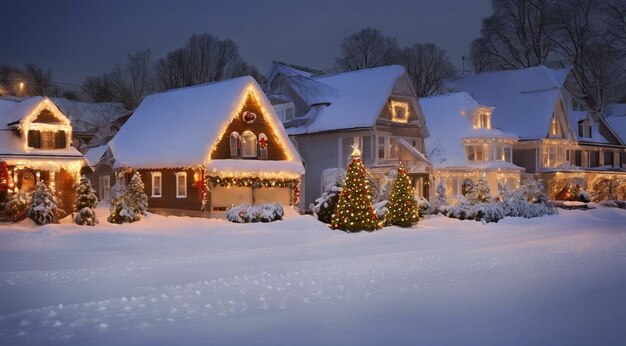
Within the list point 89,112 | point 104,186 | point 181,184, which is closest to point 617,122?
point 181,184

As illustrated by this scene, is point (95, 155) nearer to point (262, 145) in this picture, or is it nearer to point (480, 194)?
point (262, 145)

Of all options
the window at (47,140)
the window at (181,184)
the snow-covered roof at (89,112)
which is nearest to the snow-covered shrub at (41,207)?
the window at (47,140)

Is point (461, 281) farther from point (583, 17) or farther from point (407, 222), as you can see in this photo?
point (583, 17)

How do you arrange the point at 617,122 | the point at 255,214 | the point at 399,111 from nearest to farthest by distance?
1. the point at 255,214
2. the point at 399,111
3. the point at 617,122

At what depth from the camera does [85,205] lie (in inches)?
1059

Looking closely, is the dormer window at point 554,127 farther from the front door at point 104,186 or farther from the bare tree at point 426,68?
the front door at point 104,186

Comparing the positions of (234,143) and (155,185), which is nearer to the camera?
(234,143)

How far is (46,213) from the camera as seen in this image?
2520cm

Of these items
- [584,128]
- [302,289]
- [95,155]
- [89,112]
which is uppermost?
[89,112]

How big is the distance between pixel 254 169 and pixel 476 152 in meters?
23.3

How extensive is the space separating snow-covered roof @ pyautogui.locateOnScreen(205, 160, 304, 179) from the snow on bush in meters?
3.78

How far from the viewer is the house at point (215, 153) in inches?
1353

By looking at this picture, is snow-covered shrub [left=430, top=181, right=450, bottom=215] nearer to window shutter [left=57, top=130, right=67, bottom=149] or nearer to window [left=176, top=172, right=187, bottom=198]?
window [left=176, top=172, right=187, bottom=198]

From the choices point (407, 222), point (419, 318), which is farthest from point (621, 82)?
point (419, 318)
